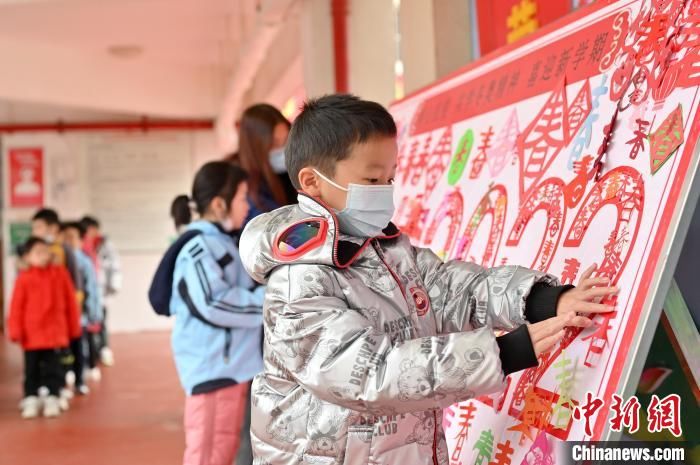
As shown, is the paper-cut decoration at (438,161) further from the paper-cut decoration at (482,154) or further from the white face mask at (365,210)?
the white face mask at (365,210)

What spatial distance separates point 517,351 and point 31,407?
5.84 meters

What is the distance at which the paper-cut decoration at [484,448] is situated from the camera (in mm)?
1849

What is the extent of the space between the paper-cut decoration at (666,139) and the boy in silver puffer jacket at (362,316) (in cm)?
24

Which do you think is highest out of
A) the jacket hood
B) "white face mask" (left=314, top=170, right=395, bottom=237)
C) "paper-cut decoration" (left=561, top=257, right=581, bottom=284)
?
"white face mask" (left=314, top=170, right=395, bottom=237)

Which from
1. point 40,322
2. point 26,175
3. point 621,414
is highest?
point 26,175

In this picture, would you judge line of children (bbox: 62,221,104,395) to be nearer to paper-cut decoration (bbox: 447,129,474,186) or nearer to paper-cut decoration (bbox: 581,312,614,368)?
paper-cut decoration (bbox: 447,129,474,186)

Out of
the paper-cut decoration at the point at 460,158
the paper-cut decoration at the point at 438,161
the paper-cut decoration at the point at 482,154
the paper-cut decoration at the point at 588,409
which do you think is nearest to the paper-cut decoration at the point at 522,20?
the paper-cut decoration at the point at 438,161

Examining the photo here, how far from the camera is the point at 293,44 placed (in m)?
7.85

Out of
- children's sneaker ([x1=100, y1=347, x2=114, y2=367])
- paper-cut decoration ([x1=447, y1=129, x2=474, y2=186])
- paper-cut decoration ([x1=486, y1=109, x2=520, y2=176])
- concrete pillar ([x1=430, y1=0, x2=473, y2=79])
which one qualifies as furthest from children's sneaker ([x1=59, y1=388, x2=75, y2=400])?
paper-cut decoration ([x1=486, y1=109, x2=520, y2=176])

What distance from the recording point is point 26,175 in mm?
13266

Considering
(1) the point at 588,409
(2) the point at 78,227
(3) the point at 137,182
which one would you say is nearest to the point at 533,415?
(1) the point at 588,409

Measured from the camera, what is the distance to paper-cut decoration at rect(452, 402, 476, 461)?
199 cm

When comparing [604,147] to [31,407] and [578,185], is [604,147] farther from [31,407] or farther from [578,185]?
[31,407]
